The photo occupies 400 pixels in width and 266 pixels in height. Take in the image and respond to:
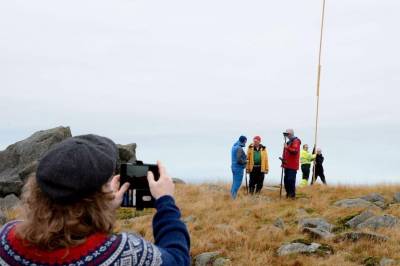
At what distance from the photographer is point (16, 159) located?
61.8 feet

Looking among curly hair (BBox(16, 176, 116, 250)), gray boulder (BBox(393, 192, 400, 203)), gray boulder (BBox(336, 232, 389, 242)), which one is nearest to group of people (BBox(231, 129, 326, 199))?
gray boulder (BBox(393, 192, 400, 203))

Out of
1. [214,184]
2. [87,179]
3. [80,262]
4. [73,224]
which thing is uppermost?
[87,179]

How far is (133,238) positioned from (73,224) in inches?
10.2

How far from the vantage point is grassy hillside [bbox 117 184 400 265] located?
8.70 meters

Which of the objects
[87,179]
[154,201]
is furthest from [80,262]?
[154,201]

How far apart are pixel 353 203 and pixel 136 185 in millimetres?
12535

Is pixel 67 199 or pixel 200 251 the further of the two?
pixel 200 251

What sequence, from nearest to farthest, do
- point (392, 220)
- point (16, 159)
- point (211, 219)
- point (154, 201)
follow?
point (154, 201) < point (392, 220) < point (211, 219) < point (16, 159)

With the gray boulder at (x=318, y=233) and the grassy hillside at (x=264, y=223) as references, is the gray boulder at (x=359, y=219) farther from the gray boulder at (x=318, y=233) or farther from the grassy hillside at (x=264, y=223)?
the gray boulder at (x=318, y=233)

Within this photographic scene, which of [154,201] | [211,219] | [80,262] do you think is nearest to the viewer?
[80,262]

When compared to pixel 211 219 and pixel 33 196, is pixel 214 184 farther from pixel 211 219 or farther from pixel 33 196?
pixel 33 196

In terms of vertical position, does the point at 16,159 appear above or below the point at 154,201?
below

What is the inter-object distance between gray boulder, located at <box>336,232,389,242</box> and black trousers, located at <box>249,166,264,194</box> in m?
6.21

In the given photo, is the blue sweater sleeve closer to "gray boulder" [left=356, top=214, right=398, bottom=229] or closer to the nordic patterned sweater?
the nordic patterned sweater
